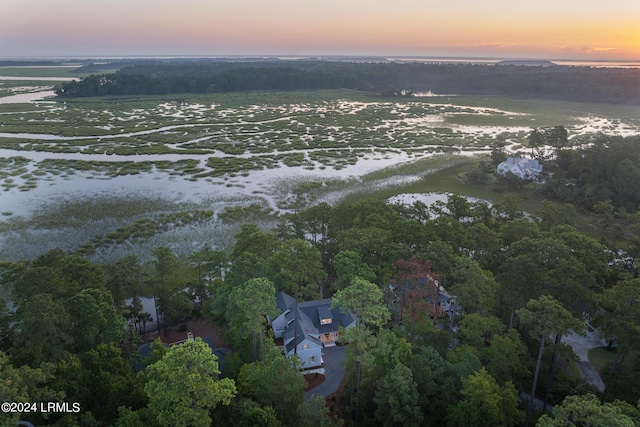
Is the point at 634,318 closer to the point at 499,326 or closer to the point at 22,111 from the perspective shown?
the point at 499,326

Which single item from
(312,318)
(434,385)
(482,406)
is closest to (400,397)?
(434,385)

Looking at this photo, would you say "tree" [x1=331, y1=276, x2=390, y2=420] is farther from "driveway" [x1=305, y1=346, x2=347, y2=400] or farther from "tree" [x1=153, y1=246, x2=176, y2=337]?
"tree" [x1=153, y1=246, x2=176, y2=337]

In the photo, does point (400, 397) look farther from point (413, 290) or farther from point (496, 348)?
point (413, 290)

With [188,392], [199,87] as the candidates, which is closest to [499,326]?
[188,392]

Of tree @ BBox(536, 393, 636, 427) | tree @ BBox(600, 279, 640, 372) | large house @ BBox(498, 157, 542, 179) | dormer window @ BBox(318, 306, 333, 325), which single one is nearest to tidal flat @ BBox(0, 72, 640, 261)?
large house @ BBox(498, 157, 542, 179)

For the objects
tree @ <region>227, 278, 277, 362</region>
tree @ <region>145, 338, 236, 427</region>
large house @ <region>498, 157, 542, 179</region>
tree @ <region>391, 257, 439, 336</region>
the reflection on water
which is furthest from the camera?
the reflection on water
